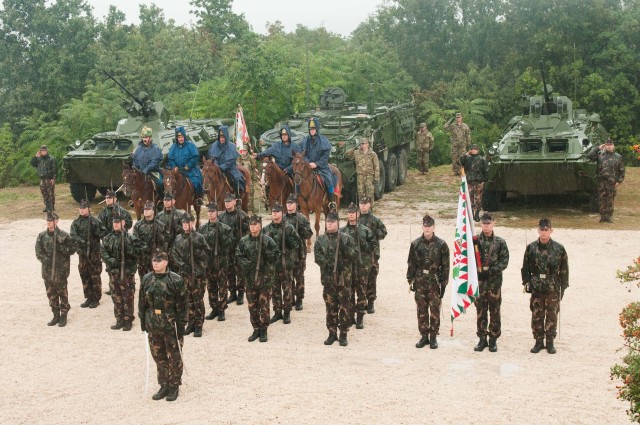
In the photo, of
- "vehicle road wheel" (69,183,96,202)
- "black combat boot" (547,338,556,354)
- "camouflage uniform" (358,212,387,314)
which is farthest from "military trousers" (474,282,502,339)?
"vehicle road wheel" (69,183,96,202)

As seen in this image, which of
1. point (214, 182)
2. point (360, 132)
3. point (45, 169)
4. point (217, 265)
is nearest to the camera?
point (217, 265)

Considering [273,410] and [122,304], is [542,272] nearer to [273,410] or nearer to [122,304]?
[273,410]

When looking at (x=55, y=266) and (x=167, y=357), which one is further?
(x=55, y=266)

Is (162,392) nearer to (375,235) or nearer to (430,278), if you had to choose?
(430,278)

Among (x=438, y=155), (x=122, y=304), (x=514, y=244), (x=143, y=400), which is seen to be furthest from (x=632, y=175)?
(x=143, y=400)

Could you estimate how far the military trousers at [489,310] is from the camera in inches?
462

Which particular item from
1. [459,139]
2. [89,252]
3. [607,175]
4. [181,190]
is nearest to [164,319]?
[89,252]

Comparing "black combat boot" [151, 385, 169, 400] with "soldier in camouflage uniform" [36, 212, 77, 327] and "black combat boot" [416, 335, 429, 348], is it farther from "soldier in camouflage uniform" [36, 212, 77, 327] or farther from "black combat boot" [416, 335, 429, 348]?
"soldier in camouflage uniform" [36, 212, 77, 327]

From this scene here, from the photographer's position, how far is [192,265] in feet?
41.7

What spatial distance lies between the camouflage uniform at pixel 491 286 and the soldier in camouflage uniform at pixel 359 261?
66.3 inches

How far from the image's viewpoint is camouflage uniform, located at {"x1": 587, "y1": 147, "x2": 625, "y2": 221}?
64.9ft

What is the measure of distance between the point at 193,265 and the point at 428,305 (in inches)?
123

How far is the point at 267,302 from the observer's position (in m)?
12.3

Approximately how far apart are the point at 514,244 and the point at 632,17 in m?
18.0
